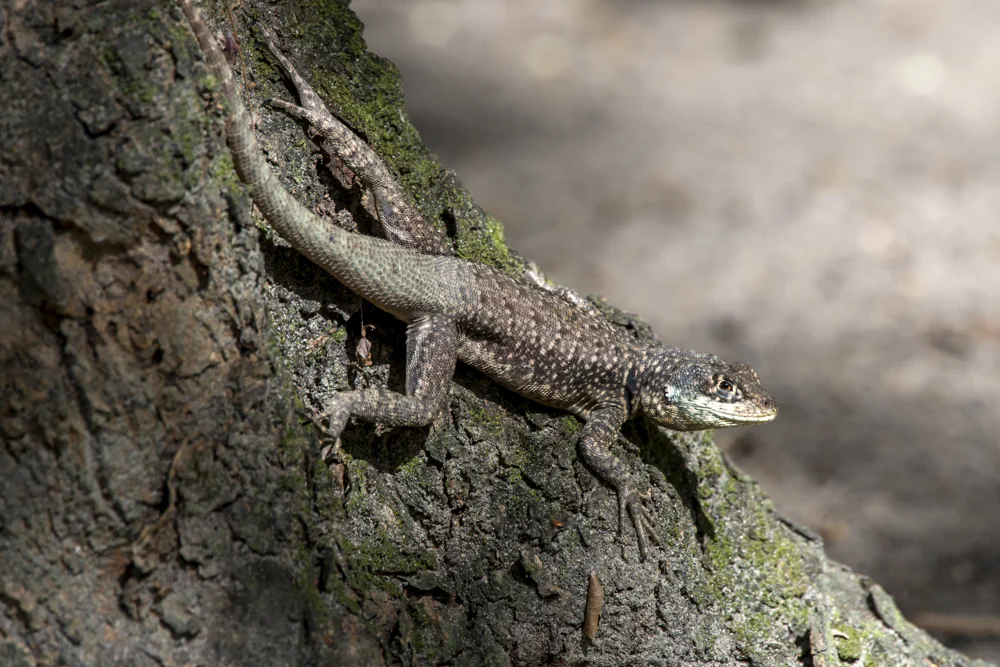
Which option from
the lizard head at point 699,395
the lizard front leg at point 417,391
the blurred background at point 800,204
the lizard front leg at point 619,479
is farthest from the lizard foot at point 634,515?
the blurred background at point 800,204

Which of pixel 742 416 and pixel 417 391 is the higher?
pixel 742 416

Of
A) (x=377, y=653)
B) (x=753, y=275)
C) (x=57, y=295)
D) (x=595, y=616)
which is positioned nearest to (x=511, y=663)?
(x=595, y=616)

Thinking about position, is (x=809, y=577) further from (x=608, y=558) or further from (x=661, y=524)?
(x=608, y=558)

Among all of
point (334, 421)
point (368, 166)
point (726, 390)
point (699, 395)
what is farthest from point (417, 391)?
point (726, 390)

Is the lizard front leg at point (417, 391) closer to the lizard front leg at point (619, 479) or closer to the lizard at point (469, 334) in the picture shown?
the lizard at point (469, 334)

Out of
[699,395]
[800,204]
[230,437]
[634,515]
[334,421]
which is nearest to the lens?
[230,437]

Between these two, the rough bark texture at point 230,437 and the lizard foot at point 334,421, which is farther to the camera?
the lizard foot at point 334,421

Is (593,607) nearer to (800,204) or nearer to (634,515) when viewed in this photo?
(634,515)
